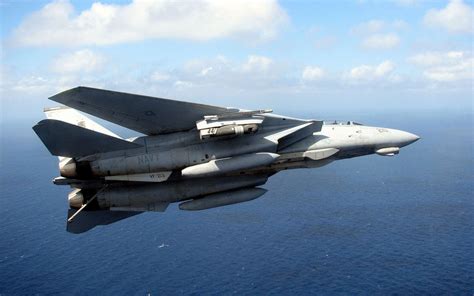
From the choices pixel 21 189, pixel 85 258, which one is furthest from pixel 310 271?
pixel 21 189

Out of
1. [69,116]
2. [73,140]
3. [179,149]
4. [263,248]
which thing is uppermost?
[69,116]

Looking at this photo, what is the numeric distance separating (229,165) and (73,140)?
27.4 ft

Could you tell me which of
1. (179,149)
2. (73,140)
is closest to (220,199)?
(179,149)

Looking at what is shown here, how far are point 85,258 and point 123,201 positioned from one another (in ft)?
232

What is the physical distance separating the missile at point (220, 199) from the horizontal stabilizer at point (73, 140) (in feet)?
15.8

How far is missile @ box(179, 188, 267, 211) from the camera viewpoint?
956 inches

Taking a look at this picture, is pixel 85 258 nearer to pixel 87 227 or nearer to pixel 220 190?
pixel 87 227

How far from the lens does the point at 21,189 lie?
15062 cm

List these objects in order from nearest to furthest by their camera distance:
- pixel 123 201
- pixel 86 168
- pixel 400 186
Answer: pixel 86 168 < pixel 123 201 < pixel 400 186

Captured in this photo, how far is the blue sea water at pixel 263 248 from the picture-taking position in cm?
7556

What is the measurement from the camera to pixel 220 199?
24438 mm

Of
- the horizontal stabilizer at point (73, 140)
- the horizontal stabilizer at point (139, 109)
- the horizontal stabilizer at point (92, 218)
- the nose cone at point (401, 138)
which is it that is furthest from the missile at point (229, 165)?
the nose cone at point (401, 138)

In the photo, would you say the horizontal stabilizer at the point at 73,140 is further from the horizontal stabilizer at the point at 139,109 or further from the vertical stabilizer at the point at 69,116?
the vertical stabilizer at the point at 69,116

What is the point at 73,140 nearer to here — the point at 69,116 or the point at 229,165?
the point at 69,116
